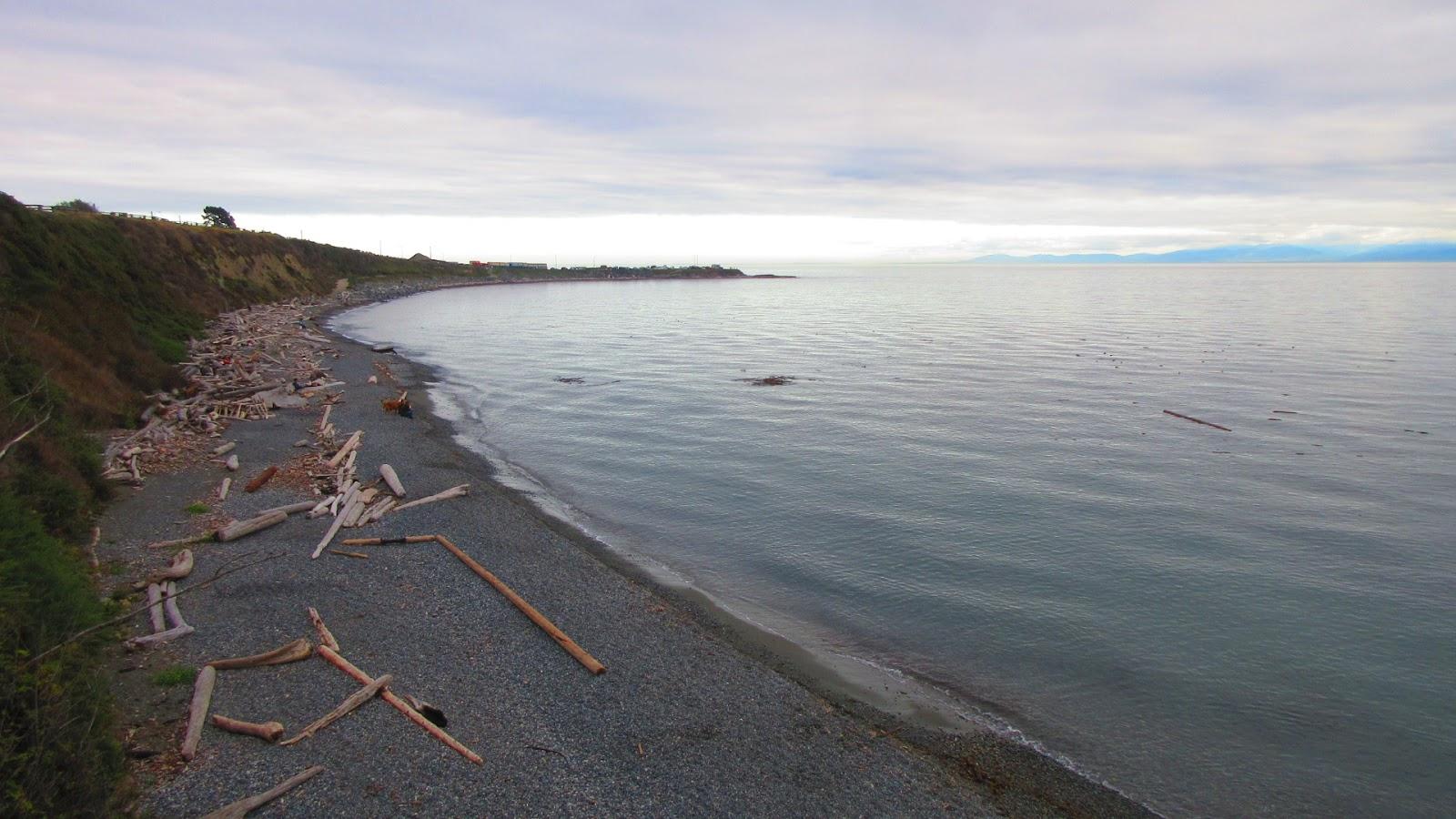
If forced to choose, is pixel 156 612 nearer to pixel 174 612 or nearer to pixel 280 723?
pixel 174 612

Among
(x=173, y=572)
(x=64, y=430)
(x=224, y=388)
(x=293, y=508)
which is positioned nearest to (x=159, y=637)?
(x=173, y=572)

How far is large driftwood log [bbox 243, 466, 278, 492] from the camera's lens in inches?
728

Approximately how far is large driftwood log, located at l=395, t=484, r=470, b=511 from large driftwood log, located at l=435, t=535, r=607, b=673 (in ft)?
8.37

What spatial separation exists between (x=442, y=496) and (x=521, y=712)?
10.1m

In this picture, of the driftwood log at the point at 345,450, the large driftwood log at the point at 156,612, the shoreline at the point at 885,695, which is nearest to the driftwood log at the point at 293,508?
the driftwood log at the point at 345,450

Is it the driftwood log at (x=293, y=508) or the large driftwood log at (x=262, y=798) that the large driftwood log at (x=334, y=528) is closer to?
the driftwood log at (x=293, y=508)

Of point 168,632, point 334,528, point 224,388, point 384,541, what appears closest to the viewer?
point 168,632

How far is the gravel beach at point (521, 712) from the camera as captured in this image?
841 cm

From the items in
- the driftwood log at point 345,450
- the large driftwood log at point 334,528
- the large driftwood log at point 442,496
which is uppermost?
the large driftwood log at point 334,528

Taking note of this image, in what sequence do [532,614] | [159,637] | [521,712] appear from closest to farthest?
[521,712], [159,637], [532,614]

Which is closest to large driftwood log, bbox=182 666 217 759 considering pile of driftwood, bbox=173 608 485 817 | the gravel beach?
pile of driftwood, bbox=173 608 485 817

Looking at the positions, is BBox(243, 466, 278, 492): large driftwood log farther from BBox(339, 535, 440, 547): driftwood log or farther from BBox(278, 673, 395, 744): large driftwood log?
BBox(278, 673, 395, 744): large driftwood log

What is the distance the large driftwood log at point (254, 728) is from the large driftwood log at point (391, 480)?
1035 centimetres

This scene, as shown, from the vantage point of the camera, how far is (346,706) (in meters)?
9.52
